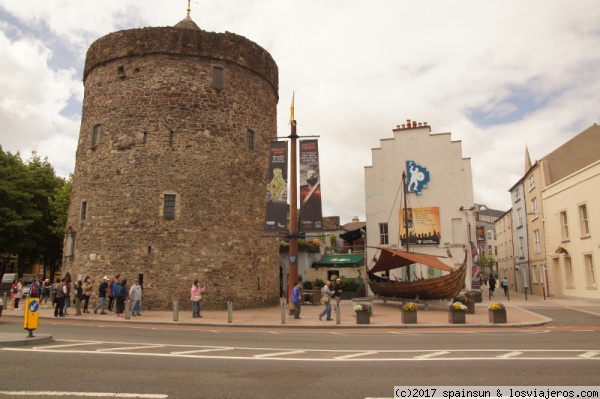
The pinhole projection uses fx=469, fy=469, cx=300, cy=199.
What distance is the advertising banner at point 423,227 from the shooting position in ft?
102

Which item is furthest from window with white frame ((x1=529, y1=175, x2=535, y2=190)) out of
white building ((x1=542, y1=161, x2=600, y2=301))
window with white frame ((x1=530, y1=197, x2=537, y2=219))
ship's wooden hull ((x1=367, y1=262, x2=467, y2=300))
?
ship's wooden hull ((x1=367, y1=262, x2=467, y2=300))

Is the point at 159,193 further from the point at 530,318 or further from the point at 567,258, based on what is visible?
the point at 567,258

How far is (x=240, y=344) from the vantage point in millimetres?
11711

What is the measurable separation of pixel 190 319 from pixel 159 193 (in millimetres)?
7319

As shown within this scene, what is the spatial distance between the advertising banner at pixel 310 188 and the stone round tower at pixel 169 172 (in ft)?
18.7

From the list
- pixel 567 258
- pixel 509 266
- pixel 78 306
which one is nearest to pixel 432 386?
pixel 78 306

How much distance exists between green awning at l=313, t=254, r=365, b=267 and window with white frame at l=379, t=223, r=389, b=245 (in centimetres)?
459

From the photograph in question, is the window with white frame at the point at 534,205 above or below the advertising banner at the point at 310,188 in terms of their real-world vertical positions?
above

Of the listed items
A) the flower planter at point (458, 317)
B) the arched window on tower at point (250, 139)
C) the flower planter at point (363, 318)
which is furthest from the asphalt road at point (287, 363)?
the arched window on tower at point (250, 139)

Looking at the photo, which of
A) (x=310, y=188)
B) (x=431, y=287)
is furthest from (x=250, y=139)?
(x=431, y=287)

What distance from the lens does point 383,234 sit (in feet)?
107

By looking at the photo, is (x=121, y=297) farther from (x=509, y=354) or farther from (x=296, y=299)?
(x=509, y=354)

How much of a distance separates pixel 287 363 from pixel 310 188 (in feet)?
38.4

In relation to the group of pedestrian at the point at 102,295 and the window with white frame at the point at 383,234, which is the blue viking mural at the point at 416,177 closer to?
the window with white frame at the point at 383,234
